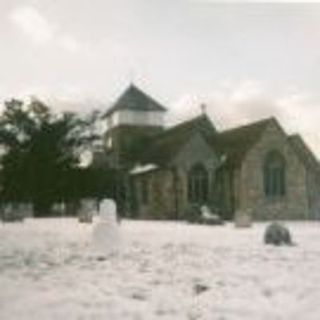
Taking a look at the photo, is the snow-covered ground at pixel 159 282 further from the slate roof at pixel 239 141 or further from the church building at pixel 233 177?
the slate roof at pixel 239 141

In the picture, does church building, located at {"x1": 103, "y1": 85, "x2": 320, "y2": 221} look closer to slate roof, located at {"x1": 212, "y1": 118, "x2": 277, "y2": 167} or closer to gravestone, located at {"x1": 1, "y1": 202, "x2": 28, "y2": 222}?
slate roof, located at {"x1": 212, "y1": 118, "x2": 277, "y2": 167}

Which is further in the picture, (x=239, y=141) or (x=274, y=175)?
(x=239, y=141)

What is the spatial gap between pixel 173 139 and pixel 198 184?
2125 millimetres

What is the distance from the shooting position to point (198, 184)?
27391 millimetres

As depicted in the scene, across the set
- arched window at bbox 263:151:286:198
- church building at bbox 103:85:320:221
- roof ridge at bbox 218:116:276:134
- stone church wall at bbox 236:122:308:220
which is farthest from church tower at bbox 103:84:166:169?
arched window at bbox 263:151:286:198

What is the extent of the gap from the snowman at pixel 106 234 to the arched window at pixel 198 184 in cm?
1435

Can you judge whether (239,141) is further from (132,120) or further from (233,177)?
(132,120)

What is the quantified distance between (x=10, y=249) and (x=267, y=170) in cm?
1712

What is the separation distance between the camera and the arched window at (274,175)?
2709cm

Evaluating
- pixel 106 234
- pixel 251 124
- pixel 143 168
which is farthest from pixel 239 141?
pixel 106 234

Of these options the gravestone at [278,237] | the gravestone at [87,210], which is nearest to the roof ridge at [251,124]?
the gravestone at [87,210]

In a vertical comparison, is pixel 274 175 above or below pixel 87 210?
above

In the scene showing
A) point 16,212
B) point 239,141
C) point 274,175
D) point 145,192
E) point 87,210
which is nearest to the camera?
point 87,210

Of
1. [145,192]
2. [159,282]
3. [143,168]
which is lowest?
[159,282]
